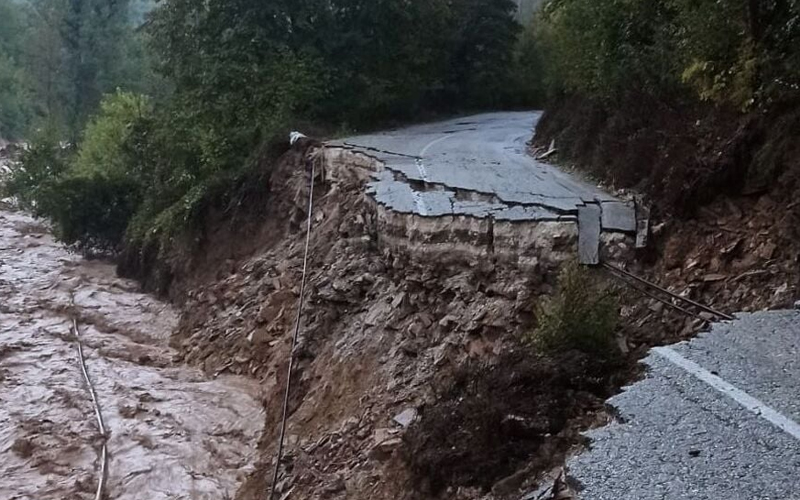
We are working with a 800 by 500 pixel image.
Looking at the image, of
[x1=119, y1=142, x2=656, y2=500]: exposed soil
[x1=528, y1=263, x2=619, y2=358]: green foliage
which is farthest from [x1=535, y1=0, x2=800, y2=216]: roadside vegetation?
[x1=528, y1=263, x2=619, y2=358]: green foliage

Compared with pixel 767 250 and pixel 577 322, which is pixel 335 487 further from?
pixel 767 250

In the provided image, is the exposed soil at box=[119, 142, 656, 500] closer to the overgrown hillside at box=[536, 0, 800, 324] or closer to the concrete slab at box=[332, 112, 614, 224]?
the concrete slab at box=[332, 112, 614, 224]

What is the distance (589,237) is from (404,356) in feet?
8.22

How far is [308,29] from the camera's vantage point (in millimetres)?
Result: 23500

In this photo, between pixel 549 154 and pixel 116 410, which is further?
pixel 549 154

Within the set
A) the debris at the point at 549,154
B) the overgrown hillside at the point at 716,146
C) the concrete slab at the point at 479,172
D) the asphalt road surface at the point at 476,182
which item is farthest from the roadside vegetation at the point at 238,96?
the overgrown hillside at the point at 716,146

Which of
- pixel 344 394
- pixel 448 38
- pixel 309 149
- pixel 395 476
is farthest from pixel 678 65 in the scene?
pixel 448 38

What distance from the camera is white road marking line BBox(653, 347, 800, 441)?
537 cm

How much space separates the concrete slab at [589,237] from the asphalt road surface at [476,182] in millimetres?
131

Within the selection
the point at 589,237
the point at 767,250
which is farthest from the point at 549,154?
the point at 767,250

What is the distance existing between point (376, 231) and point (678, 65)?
4.69m

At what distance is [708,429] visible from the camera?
5.32 metres

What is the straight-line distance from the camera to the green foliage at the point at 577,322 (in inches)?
279

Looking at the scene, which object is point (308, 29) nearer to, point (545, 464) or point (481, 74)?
point (481, 74)
